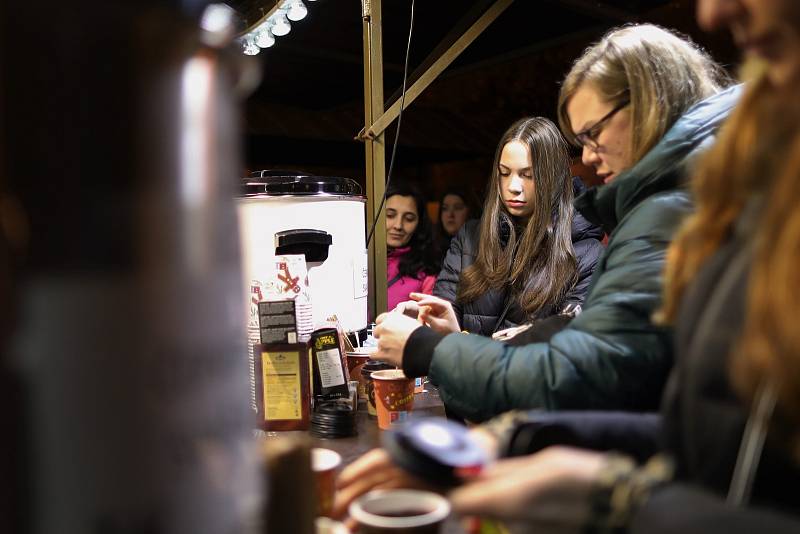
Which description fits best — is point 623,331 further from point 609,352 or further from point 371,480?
point 371,480

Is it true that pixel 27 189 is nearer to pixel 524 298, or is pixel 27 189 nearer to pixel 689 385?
pixel 689 385

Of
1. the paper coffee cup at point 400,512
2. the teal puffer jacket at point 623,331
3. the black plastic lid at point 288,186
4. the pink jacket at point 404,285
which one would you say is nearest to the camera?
the paper coffee cup at point 400,512

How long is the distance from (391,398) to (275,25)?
2103 millimetres

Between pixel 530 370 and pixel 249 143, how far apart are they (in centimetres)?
687

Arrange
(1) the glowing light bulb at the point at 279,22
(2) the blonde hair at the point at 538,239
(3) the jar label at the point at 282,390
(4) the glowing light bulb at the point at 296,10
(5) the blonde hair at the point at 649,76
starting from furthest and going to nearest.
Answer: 1. (2) the blonde hair at the point at 538,239
2. (1) the glowing light bulb at the point at 279,22
3. (4) the glowing light bulb at the point at 296,10
4. (3) the jar label at the point at 282,390
5. (5) the blonde hair at the point at 649,76

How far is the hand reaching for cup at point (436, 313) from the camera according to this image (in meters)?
2.16

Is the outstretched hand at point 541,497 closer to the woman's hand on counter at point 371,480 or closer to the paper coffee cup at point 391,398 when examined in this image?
the woman's hand on counter at point 371,480

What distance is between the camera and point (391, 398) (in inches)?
71.7

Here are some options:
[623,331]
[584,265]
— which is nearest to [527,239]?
[584,265]

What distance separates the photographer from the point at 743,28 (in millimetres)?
786

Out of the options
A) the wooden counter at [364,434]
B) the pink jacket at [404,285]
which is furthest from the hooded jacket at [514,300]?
the wooden counter at [364,434]

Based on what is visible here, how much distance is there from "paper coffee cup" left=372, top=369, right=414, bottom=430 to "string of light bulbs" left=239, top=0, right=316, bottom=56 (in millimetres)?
1737

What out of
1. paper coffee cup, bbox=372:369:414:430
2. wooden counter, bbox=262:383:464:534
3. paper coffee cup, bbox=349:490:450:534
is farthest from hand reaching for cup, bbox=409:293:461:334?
paper coffee cup, bbox=349:490:450:534

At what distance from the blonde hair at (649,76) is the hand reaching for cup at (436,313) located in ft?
2.75
